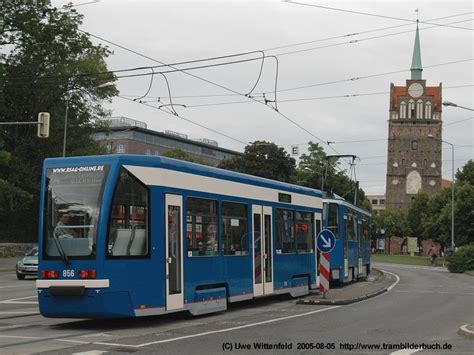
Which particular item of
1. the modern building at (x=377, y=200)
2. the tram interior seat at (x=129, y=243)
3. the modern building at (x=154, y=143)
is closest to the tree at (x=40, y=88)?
the tram interior seat at (x=129, y=243)

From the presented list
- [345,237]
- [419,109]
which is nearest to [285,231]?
[345,237]

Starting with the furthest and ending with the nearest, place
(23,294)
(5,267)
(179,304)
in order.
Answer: (5,267) → (23,294) → (179,304)

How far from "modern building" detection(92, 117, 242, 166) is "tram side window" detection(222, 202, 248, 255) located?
6925 centimetres

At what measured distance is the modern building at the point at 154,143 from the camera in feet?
317

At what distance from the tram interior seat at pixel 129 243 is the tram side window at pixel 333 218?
39.2 feet

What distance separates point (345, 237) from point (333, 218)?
1766mm

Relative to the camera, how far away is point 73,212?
12438mm

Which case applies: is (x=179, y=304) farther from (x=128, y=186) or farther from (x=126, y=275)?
(x=128, y=186)

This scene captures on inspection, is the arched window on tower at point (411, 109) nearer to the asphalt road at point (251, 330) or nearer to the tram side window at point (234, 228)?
the asphalt road at point (251, 330)

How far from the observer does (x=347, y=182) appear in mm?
79750

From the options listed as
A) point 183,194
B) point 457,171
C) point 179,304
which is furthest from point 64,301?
point 457,171

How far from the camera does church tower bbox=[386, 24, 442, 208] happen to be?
132375mm

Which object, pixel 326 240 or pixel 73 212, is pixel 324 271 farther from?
pixel 73 212

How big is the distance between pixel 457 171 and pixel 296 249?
5858 cm
